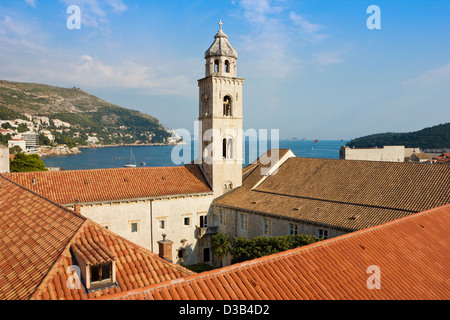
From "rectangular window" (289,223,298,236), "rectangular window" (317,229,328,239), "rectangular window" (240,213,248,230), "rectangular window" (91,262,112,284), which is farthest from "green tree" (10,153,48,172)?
"rectangular window" (91,262,112,284)

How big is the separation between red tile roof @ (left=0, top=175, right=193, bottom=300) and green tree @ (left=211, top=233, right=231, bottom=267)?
1792 cm

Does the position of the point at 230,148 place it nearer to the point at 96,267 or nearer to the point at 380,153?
the point at 96,267

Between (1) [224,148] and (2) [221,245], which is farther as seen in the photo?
(1) [224,148]

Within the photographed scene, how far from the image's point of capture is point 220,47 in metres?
34.5

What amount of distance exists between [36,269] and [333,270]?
28.5ft

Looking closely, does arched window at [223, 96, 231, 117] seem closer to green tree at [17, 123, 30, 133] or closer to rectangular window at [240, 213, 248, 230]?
rectangular window at [240, 213, 248, 230]

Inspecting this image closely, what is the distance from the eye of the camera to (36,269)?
33.4 feet

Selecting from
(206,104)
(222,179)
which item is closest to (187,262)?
(222,179)

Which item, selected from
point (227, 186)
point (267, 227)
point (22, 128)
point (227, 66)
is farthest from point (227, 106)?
point (22, 128)

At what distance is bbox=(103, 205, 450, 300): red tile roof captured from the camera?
8555 mm

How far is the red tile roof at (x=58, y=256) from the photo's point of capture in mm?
9391

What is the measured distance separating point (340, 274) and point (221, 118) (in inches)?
1017

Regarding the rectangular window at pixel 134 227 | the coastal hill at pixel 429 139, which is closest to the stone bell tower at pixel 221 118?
the rectangular window at pixel 134 227
